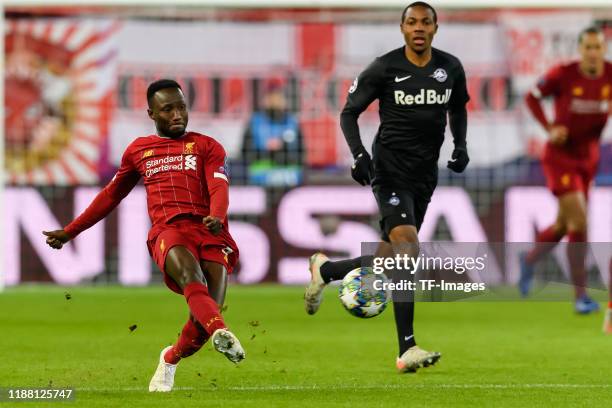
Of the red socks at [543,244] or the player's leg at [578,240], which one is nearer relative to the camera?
the player's leg at [578,240]

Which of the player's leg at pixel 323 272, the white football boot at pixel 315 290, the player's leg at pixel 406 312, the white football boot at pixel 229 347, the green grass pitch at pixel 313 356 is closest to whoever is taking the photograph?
the white football boot at pixel 229 347

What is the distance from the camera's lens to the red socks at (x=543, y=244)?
49.8 feet

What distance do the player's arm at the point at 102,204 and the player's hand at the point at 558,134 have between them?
237 inches

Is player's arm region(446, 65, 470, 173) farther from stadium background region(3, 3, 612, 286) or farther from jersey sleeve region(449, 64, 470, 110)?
stadium background region(3, 3, 612, 286)

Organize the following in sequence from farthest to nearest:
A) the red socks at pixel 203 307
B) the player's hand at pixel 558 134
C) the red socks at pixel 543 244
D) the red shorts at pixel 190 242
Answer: the red socks at pixel 543 244 → the player's hand at pixel 558 134 → the red shorts at pixel 190 242 → the red socks at pixel 203 307

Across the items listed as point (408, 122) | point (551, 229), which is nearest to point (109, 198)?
point (408, 122)

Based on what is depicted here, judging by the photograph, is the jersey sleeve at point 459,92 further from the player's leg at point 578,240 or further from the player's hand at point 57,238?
the player's leg at point 578,240

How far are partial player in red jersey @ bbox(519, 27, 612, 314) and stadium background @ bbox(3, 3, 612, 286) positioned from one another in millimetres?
4511

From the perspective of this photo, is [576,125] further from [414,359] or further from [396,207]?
[414,359]

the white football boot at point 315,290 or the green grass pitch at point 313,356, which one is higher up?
the white football boot at point 315,290

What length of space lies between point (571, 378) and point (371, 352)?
217 centimetres

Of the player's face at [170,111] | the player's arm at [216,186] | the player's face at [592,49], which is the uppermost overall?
the player's face at [592,49]

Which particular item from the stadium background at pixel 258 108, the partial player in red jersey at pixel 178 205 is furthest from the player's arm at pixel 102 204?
the stadium background at pixel 258 108

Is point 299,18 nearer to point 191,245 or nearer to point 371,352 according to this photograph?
point 371,352
